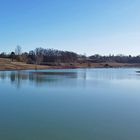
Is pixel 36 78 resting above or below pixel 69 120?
below

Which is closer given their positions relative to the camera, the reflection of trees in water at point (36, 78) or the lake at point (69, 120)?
the lake at point (69, 120)

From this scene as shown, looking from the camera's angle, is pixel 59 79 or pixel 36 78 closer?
pixel 59 79

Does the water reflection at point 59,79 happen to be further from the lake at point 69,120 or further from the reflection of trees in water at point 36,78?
the lake at point 69,120

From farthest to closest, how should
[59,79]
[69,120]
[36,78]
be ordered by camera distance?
1. [36,78]
2. [59,79]
3. [69,120]

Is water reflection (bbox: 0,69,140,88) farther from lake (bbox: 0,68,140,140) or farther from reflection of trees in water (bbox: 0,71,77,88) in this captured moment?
lake (bbox: 0,68,140,140)

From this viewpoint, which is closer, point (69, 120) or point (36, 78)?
point (69, 120)

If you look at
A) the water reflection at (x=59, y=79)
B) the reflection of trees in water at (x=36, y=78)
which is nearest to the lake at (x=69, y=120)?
the water reflection at (x=59, y=79)

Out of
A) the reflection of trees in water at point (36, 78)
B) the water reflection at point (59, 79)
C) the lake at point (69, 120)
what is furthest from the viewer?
the reflection of trees in water at point (36, 78)

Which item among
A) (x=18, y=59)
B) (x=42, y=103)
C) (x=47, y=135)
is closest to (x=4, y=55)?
(x=18, y=59)

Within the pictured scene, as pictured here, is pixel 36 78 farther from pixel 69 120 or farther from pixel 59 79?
pixel 69 120

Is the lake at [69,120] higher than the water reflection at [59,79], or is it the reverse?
the lake at [69,120]

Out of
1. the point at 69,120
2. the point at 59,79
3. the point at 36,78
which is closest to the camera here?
the point at 69,120

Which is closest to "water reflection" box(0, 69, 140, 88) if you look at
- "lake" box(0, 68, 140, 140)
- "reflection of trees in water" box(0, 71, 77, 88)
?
"reflection of trees in water" box(0, 71, 77, 88)

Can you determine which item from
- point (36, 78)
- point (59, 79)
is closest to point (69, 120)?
point (59, 79)
